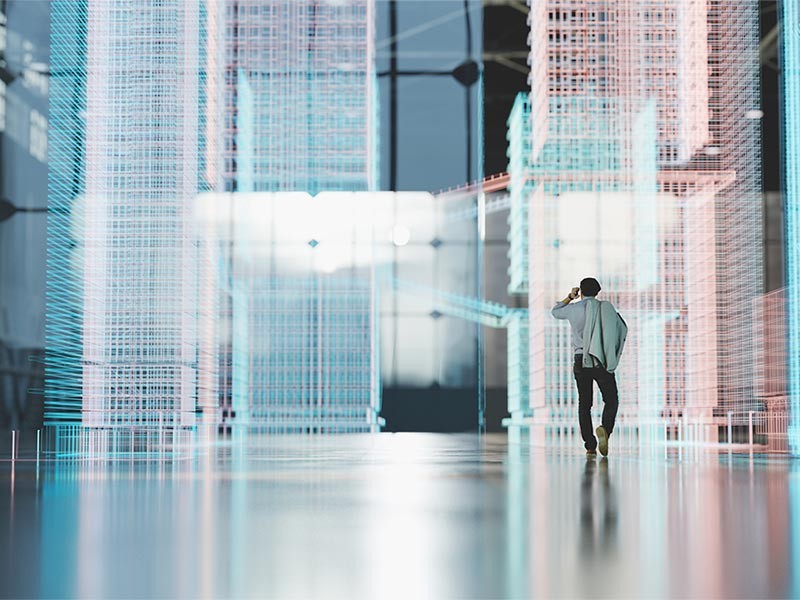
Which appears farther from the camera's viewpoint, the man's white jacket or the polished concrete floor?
the man's white jacket

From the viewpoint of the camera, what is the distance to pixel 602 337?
5.65 metres

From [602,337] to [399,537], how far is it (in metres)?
3.74

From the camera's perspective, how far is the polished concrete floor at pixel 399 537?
1519 mm

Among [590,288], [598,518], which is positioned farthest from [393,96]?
[598,518]

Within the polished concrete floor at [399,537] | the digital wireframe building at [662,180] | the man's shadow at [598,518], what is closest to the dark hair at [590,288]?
the man's shadow at [598,518]

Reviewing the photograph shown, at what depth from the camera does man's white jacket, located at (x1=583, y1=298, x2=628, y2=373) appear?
5.64m

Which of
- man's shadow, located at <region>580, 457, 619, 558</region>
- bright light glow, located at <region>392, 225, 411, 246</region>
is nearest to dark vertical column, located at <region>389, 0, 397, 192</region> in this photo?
bright light glow, located at <region>392, 225, 411, 246</region>

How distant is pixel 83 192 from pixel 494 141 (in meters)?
8.25

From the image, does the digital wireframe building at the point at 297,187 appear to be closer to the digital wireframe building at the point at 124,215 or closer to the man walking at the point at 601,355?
the digital wireframe building at the point at 124,215

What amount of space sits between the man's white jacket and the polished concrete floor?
174 cm

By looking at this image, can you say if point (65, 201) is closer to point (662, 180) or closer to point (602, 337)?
point (602, 337)

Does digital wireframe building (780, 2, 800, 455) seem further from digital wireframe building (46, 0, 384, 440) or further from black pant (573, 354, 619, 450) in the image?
digital wireframe building (46, 0, 384, 440)

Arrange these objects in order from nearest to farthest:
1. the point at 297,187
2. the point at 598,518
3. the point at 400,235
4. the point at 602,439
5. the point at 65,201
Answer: the point at 598,518, the point at 602,439, the point at 65,201, the point at 297,187, the point at 400,235

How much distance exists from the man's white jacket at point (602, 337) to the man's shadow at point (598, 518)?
1.62 m
